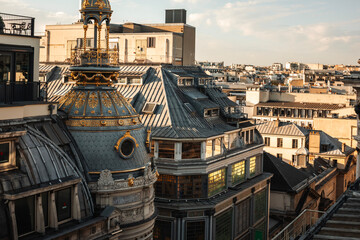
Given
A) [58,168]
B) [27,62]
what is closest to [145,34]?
[27,62]

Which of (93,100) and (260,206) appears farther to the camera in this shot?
(260,206)

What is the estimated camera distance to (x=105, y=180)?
118 feet

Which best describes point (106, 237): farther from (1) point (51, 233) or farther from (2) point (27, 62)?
(2) point (27, 62)

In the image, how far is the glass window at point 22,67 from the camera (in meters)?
34.5

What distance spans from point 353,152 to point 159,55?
60.5 meters

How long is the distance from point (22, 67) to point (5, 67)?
5.61 ft

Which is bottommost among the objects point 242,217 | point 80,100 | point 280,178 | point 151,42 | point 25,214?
point 242,217

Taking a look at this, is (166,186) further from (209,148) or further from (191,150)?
(209,148)

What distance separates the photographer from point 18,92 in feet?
112

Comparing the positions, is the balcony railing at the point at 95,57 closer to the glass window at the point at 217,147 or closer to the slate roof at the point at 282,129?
the glass window at the point at 217,147

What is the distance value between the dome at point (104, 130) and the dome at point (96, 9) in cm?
532

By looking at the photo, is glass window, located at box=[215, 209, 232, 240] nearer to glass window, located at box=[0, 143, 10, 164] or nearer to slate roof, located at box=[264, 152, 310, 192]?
slate roof, located at box=[264, 152, 310, 192]

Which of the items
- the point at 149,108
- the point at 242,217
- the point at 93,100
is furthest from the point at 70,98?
the point at 242,217

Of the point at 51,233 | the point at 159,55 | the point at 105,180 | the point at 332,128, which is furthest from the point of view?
the point at 332,128
